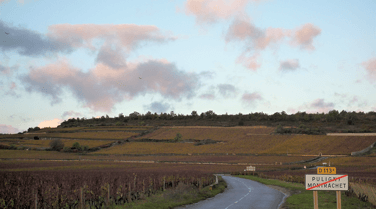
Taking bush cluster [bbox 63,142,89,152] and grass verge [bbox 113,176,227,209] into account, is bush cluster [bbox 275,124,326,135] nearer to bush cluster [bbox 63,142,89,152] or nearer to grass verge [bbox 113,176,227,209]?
bush cluster [bbox 63,142,89,152]

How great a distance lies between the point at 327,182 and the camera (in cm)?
1159

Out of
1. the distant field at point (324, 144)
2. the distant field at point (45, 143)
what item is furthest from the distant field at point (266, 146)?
the distant field at point (45, 143)

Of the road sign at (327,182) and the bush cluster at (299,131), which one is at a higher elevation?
the bush cluster at (299,131)

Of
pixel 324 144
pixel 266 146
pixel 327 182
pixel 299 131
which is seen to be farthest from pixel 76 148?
pixel 327 182

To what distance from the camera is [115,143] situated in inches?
5453

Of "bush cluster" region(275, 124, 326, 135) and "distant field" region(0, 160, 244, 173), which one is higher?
"bush cluster" region(275, 124, 326, 135)

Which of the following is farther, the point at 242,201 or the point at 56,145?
the point at 56,145

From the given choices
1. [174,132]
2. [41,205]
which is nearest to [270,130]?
[174,132]

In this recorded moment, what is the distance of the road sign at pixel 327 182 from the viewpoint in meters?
11.5

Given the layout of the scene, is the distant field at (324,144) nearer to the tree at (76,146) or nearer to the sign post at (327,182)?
the tree at (76,146)

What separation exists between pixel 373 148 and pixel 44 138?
126 metres

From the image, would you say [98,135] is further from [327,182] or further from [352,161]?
[327,182]

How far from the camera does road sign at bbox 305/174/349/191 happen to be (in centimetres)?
1145

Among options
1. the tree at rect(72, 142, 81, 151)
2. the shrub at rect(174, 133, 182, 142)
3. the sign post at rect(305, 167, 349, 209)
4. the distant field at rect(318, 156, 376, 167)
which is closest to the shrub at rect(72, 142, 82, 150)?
the tree at rect(72, 142, 81, 151)
